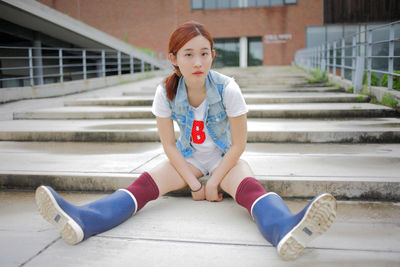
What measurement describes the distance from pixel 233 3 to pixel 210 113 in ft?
86.0

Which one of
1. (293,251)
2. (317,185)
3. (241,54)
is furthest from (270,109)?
(241,54)

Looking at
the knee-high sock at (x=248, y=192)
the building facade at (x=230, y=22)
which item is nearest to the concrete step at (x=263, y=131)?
the knee-high sock at (x=248, y=192)

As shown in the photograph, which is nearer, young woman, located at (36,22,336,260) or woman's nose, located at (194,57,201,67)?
young woman, located at (36,22,336,260)

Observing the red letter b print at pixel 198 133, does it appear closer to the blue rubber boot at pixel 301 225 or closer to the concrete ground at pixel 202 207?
the concrete ground at pixel 202 207

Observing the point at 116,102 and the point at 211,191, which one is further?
the point at 116,102

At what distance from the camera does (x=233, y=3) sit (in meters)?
26.8

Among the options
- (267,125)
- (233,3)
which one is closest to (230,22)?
(233,3)

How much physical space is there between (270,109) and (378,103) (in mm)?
2149

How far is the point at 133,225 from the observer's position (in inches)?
94.0

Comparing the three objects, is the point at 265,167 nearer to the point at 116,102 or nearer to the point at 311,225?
the point at 311,225

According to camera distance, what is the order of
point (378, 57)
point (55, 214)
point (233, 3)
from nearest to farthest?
1. point (55, 214)
2. point (378, 57)
3. point (233, 3)

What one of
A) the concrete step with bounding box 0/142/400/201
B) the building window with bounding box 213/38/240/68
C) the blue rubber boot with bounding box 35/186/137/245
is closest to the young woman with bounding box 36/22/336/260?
the blue rubber boot with bounding box 35/186/137/245

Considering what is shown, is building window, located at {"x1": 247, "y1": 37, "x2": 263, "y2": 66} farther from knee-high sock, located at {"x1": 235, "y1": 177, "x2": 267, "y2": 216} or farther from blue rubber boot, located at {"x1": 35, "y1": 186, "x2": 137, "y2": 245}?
blue rubber boot, located at {"x1": 35, "y1": 186, "x2": 137, "y2": 245}

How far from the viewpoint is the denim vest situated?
2553mm
